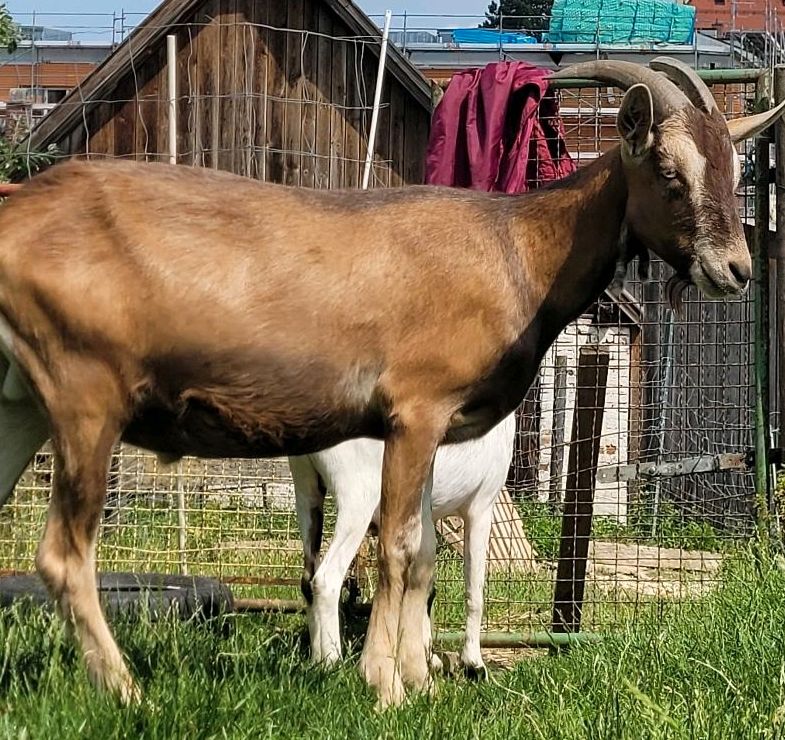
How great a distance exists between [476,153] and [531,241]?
2789 millimetres

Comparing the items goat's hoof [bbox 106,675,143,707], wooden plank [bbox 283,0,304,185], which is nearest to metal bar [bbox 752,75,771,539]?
goat's hoof [bbox 106,675,143,707]

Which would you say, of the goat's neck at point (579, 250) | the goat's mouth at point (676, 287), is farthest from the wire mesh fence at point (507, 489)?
the goat's neck at point (579, 250)

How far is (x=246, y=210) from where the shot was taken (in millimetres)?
5605

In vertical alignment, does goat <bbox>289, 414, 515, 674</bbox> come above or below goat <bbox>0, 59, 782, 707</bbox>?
below

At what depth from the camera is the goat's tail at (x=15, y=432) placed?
5.71m

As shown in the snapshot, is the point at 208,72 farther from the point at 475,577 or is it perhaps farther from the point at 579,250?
the point at 579,250

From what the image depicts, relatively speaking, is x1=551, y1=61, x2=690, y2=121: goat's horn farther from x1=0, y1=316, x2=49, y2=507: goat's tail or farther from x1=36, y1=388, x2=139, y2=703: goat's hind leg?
x1=0, y1=316, x2=49, y2=507: goat's tail

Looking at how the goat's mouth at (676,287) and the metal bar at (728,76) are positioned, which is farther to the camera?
the metal bar at (728,76)

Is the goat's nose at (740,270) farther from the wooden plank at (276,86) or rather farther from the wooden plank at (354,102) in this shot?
the wooden plank at (354,102)

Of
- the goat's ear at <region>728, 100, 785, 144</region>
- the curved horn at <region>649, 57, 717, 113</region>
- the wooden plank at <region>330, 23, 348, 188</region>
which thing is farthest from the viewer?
the wooden plank at <region>330, 23, 348, 188</region>

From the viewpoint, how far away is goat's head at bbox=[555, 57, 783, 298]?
18.4 ft

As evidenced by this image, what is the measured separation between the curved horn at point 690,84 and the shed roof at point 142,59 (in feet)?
33.1

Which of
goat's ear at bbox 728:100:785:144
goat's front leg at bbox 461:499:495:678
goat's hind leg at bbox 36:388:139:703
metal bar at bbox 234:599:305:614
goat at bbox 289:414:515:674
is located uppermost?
goat's ear at bbox 728:100:785:144

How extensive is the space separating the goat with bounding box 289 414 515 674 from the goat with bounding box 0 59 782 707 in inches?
52.9
